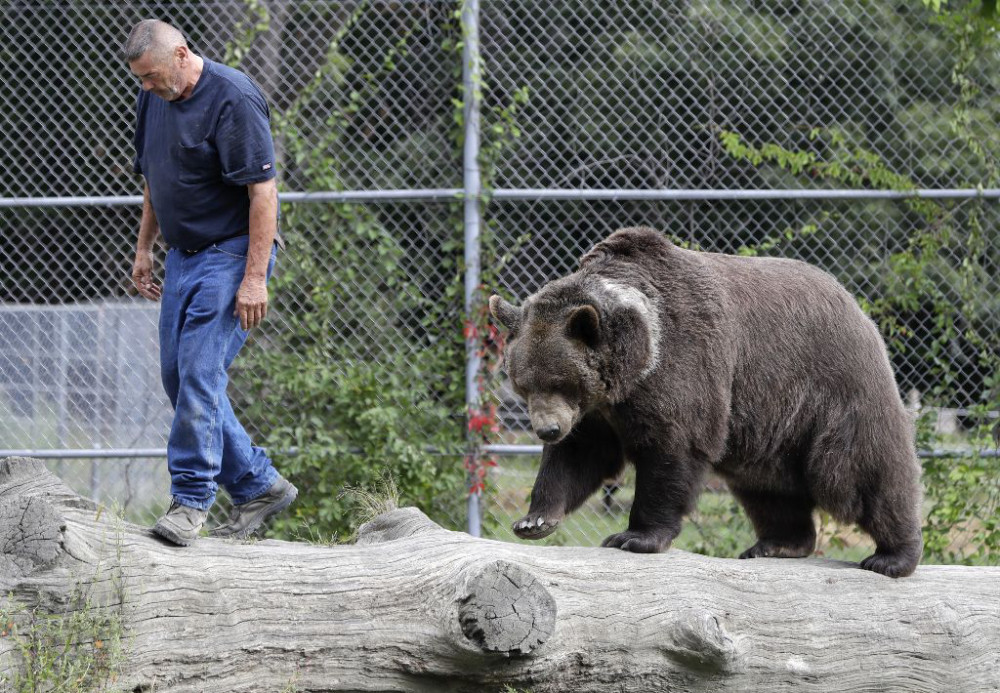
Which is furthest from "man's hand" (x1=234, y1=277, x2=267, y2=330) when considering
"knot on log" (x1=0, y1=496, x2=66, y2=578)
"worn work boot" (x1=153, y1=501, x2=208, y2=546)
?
"knot on log" (x1=0, y1=496, x2=66, y2=578)

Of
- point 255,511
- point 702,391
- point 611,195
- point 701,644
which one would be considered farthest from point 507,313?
point 611,195

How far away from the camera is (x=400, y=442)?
754 centimetres

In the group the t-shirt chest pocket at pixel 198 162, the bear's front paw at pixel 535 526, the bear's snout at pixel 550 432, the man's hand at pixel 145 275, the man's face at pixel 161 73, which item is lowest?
the bear's front paw at pixel 535 526

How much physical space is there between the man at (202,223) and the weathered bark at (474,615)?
1.57ft

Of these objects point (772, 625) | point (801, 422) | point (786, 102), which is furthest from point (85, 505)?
point (786, 102)

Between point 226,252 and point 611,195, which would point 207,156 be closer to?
point 226,252

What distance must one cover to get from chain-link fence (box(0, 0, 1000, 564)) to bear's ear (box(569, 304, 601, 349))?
3.04m

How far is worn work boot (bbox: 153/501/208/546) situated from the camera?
4.18 metres

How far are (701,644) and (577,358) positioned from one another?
1.21 meters

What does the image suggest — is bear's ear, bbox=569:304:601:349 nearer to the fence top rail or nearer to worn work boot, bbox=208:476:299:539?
worn work boot, bbox=208:476:299:539

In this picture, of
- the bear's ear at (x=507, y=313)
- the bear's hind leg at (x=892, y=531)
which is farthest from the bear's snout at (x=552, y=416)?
the bear's hind leg at (x=892, y=531)

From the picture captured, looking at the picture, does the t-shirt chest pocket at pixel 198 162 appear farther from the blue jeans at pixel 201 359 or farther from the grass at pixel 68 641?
the grass at pixel 68 641

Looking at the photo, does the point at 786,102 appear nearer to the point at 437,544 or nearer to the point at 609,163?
the point at 609,163

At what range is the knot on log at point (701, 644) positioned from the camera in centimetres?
415
